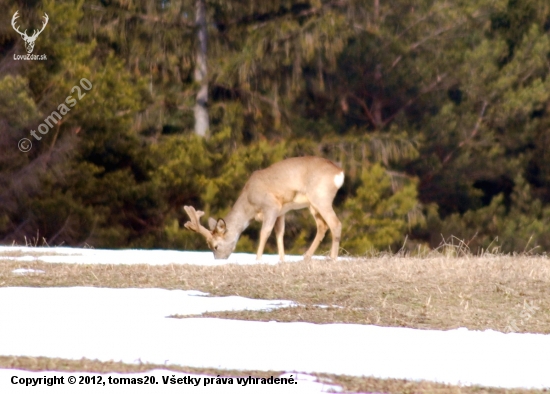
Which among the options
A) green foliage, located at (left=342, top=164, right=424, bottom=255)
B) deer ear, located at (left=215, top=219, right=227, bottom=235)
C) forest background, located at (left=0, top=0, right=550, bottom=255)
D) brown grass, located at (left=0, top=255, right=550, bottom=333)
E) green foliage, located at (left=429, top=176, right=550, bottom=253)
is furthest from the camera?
green foliage, located at (left=429, top=176, right=550, bottom=253)

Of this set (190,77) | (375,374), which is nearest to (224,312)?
(375,374)

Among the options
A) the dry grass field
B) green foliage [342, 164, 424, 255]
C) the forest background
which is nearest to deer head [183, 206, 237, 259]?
the dry grass field

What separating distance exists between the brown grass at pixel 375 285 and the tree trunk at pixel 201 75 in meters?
14.2

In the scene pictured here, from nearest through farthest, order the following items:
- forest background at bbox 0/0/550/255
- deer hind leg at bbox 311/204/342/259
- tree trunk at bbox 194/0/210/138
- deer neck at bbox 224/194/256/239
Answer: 1. deer hind leg at bbox 311/204/342/259
2. deer neck at bbox 224/194/256/239
3. forest background at bbox 0/0/550/255
4. tree trunk at bbox 194/0/210/138

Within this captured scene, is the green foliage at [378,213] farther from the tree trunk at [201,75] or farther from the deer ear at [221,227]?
the deer ear at [221,227]

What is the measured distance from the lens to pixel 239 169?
24.9 meters

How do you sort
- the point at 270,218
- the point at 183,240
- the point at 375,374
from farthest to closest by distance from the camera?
the point at 183,240 < the point at 270,218 < the point at 375,374

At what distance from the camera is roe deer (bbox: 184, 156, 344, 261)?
14398 mm

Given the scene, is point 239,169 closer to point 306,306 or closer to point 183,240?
point 183,240

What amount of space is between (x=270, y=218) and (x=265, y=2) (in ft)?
49.6

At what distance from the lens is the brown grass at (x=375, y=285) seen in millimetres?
8180

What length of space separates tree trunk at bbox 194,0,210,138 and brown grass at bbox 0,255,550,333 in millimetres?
14219

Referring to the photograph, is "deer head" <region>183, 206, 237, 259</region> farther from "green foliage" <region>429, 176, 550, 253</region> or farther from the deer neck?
"green foliage" <region>429, 176, 550, 253</region>

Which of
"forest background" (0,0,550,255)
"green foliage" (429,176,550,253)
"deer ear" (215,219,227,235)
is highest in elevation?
"forest background" (0,0,550,255)
